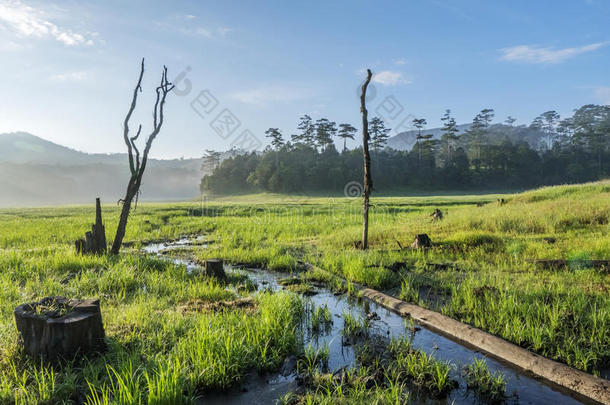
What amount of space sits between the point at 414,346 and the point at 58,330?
459 centimetres

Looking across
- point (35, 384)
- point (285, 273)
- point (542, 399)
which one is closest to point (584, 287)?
point (542, 399)

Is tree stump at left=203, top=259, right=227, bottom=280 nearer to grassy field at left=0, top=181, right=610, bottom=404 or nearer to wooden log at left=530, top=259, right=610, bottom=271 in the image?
grassy field at left=0, top=181, right=610, bottom=404

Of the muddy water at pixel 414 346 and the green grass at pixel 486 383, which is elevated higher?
the green grass at pixel 486 383

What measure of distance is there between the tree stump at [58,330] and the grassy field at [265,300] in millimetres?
182

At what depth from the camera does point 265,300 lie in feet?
19.3

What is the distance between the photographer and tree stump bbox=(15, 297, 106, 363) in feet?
13.0

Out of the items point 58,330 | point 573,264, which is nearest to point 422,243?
point 573,264

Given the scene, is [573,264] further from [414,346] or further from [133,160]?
[133,160]

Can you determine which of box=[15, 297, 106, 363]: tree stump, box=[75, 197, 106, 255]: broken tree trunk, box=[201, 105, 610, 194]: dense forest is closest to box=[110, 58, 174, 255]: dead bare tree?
box=[75, 197, 106, 255]: broken tree trunk

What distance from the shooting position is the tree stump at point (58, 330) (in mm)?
3965

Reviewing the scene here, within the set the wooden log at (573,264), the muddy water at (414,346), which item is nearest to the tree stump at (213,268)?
the muddy water at (414,346)

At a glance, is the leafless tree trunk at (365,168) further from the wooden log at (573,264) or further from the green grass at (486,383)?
the green grass at (486,383)

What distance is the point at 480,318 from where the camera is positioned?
521 cm

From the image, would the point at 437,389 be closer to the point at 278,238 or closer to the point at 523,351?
the point at 523,351
